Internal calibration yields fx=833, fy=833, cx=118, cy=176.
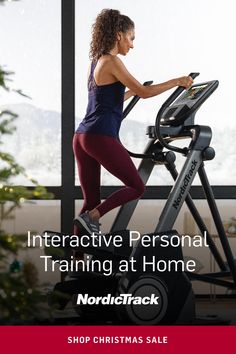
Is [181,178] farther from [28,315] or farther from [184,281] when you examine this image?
[28,315]

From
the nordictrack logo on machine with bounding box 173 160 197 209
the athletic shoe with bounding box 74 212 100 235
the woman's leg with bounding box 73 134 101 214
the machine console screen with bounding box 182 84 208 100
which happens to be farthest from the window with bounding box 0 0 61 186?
the nordictrack logo on machine with bounding box 173 160 197 209

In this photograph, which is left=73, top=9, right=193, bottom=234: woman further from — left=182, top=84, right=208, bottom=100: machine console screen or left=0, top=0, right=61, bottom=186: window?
left=0, top=0, right=61, bottom=186: window

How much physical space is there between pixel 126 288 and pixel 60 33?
233 cm

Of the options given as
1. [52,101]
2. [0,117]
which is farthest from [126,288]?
[52,101]

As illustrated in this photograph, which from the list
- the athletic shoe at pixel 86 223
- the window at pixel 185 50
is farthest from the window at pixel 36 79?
the athletic shoe at pixel 86 223

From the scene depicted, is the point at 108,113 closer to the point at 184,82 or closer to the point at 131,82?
→ the point at 131,82

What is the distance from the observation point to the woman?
160 inches

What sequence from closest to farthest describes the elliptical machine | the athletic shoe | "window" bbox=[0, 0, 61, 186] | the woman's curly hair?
the elliptical machine, the athletic shoe, the woman's curly hair, "window" bbox=[0, 0, 61, 186]

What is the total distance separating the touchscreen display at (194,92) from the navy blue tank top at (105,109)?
0.37 meters

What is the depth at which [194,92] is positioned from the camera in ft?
14.1

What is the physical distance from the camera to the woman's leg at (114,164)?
409 centimetres

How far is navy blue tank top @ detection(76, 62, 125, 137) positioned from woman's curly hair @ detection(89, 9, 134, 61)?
18 cm

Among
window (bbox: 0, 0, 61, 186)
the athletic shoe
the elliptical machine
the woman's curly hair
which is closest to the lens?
the elliptical machine

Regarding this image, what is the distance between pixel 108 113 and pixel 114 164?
258mm
